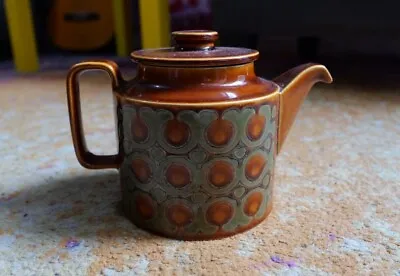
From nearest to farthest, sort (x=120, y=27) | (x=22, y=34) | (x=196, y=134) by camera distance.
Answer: (x=196, y=134) → (x=22, y=34) → (x=120, y=27)

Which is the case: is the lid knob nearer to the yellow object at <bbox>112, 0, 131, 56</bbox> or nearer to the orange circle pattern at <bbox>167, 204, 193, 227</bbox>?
the orange circle pattern at <bbox>167, 204, 193, 227</bbox>

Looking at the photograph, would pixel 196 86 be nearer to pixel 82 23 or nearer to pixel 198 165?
pixel 198 165

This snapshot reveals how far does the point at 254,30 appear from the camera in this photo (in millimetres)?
1592

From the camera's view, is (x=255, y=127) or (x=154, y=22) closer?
(x=255, y=127)

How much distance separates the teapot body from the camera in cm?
43

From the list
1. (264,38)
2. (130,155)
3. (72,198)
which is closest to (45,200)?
(72,198)

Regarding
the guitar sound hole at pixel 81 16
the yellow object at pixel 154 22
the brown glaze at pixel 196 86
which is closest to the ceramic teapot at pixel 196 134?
the brown glaze at pixel 196 86

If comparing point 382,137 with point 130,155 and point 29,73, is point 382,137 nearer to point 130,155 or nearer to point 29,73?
Result: point 130,155

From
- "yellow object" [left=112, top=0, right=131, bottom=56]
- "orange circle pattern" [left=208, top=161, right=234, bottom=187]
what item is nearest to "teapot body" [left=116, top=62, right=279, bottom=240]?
"orange circle pattern" [left=208, top=161, right=234, bottom=187]

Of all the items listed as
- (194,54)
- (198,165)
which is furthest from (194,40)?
(198,165)

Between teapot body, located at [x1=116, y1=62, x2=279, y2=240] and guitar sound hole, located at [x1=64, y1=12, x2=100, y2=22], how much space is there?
140 centimetres

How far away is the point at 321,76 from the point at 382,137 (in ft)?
1.10

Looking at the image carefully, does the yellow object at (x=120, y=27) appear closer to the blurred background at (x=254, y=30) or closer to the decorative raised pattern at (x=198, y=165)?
the blurred background at (x=254, y=30)

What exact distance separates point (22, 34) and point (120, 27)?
1.22 ft
